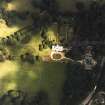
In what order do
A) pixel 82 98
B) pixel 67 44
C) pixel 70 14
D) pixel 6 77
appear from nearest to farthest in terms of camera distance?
pixel 82 98 → pixel 6 77 → pixel 67 44 → pixel 70 14

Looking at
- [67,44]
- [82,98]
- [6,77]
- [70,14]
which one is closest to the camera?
[82,98]

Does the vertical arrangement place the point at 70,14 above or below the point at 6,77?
above

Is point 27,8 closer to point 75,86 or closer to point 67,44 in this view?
point 67,44

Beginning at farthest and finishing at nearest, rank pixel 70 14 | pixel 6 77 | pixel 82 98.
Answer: pixel 70 14 → pixel 6 77 → pixel 82 98

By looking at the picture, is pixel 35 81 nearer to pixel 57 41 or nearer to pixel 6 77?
pixel 6 77

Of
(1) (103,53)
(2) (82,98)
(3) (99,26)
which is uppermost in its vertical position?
(3) (99,26)

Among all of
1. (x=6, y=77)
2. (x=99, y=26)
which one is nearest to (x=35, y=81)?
(x=6, y=77)

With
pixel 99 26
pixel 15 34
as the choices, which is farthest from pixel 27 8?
pixel 99 26

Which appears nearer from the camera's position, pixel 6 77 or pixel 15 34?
pixel 6 77

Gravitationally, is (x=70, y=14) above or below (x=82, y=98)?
Answer: above
